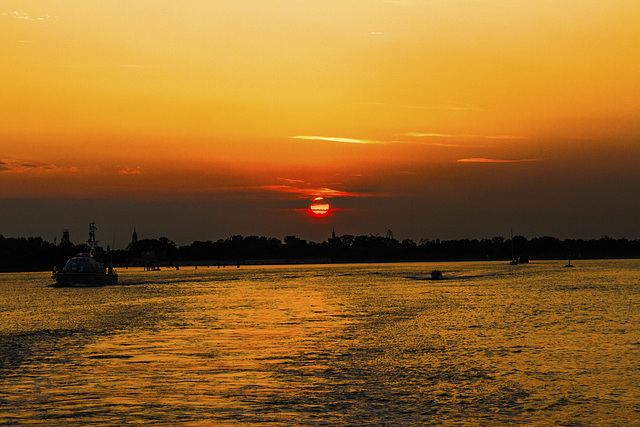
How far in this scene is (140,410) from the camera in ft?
88.9

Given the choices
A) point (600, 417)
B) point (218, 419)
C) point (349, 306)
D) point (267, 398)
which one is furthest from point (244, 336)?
point (349, 306)

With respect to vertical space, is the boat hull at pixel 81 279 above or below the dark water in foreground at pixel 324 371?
above

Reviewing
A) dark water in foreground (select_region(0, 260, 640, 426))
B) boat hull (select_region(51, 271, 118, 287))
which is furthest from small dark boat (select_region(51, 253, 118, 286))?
dark water in foreground (select_region(0, 260, 640, 426))

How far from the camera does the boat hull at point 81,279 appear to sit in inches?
6097

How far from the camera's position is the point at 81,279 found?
157 metres

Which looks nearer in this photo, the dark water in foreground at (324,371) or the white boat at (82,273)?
the dark water in foreground at (324,371)

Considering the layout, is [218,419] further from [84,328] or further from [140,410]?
[84,328]

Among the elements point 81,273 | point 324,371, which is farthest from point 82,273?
point 324,371

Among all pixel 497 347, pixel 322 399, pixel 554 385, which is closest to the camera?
pixel 322 399

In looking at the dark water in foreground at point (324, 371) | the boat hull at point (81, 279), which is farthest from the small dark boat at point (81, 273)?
the dark water in foreground at point (324, 371)

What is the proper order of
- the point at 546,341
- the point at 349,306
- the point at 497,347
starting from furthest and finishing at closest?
the point at 349,306 → the point at 546,341 → the point at 497,347

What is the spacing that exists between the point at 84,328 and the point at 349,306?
38299mm

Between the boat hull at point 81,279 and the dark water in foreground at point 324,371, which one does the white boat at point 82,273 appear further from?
the dark water in foreground at point 324,371

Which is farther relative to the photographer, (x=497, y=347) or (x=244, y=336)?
(x=244, y=336)
